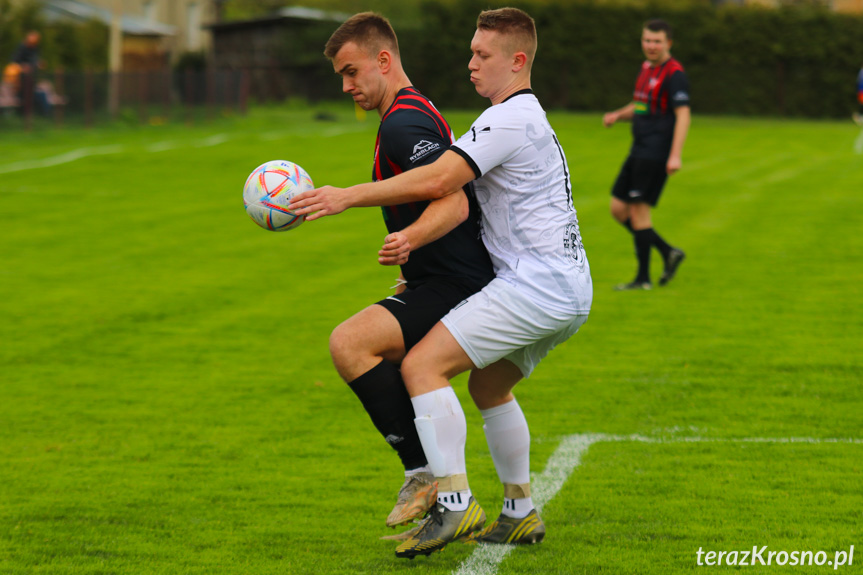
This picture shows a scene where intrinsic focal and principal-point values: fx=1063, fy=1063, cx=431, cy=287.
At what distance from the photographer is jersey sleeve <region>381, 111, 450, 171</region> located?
13.8 feet

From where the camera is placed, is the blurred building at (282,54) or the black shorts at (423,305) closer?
the black shorts at (423,305)

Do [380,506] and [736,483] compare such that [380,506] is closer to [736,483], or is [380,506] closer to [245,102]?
[736,483]

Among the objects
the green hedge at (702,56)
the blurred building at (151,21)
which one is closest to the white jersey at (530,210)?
the blurred building at (151,21)

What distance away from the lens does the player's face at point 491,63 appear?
432 cm

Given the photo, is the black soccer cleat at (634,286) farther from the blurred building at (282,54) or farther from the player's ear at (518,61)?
the blurred building at (282,54)

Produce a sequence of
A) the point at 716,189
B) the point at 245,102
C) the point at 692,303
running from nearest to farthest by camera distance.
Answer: the point at 692,303 → the point at 716,189 → the point at 245,102

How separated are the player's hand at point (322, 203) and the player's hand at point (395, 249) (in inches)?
8.2

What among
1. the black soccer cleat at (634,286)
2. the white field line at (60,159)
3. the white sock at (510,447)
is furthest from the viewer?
the white field line at (60,159)

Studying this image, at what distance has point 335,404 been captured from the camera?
23.5 ft

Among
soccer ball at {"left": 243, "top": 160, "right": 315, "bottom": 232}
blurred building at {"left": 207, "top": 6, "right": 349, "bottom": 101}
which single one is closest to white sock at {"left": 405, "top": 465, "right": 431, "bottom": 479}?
soccer ball at {"left": 243, "top": 160, "right": 315, "bottom": 232}

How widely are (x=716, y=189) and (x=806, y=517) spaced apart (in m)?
15.0

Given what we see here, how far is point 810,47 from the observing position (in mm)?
42406

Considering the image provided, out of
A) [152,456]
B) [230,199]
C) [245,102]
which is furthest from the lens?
[245,102]

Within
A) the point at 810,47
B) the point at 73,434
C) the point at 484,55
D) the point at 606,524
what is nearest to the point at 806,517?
the point at 606,524
